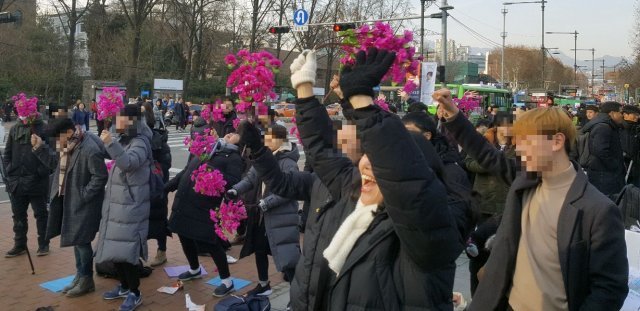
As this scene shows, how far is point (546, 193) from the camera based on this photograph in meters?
2.49

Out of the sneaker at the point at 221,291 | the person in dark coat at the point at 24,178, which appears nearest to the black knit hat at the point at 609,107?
A: the sneaker at the point at 221,291

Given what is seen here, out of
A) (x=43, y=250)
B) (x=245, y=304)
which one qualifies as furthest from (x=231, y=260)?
(x=43, y=250)

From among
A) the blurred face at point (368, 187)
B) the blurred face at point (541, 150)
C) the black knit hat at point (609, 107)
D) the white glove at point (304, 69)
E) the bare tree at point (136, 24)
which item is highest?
the bare tree at point (136, 24)

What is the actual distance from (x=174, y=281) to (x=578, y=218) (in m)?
4.68

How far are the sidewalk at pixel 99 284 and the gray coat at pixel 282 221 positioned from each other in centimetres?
61

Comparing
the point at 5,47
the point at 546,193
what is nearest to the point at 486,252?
the point at 546,193

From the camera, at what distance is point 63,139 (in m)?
5.42

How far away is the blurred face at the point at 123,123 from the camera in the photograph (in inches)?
199

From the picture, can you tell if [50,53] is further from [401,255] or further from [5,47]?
[401,255]

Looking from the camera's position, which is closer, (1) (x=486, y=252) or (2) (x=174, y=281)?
(1) (x=486, y=252)

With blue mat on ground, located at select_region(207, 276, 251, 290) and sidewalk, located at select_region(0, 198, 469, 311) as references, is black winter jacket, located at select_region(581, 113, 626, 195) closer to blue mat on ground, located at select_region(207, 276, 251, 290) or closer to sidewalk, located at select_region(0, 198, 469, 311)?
sidewalk, located at select_region(0, 198, 469, 311)

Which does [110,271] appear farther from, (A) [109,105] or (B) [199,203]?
(A) [109,105]

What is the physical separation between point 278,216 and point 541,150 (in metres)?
2.99

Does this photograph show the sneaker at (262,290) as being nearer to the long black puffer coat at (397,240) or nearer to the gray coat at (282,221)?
the gray coat at (282,221)
